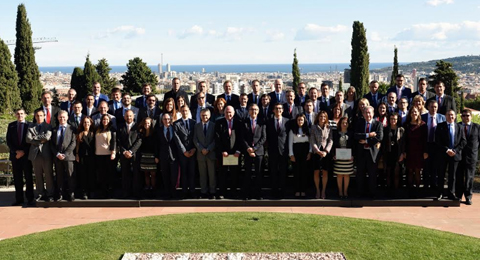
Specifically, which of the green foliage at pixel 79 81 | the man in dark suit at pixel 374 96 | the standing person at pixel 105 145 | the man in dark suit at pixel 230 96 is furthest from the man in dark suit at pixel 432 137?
the green foliage at pixel 79 81

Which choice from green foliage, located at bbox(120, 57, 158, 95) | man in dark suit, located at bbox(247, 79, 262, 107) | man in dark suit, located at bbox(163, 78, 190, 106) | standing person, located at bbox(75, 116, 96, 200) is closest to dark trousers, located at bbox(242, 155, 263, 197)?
man in dark suit, located at bbox(247, 79, 262, 107)

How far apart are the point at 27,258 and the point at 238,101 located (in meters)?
5.55

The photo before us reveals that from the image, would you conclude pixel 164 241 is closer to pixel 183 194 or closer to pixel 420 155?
pixel 183 194

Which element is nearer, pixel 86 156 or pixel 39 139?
pixel 39 139

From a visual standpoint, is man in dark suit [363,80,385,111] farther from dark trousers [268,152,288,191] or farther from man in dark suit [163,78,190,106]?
man in dark suit [163,78,190,106]

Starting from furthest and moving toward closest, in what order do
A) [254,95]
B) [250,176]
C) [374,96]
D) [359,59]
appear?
[359,59] → [254,95] → [374,96] → [250,176]

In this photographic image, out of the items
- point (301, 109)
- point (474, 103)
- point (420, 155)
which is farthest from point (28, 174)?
point (474, 103)

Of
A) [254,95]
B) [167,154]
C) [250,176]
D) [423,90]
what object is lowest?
[250,176]

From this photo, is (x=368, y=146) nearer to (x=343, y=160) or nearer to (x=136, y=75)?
(x=343, y=160)

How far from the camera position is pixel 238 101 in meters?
10.3

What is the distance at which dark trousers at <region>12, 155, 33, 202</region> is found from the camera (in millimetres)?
9180

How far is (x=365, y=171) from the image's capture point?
29.9 ft

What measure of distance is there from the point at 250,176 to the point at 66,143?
3538 mm

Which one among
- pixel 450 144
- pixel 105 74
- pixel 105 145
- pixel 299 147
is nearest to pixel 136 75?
pixel 105 74
